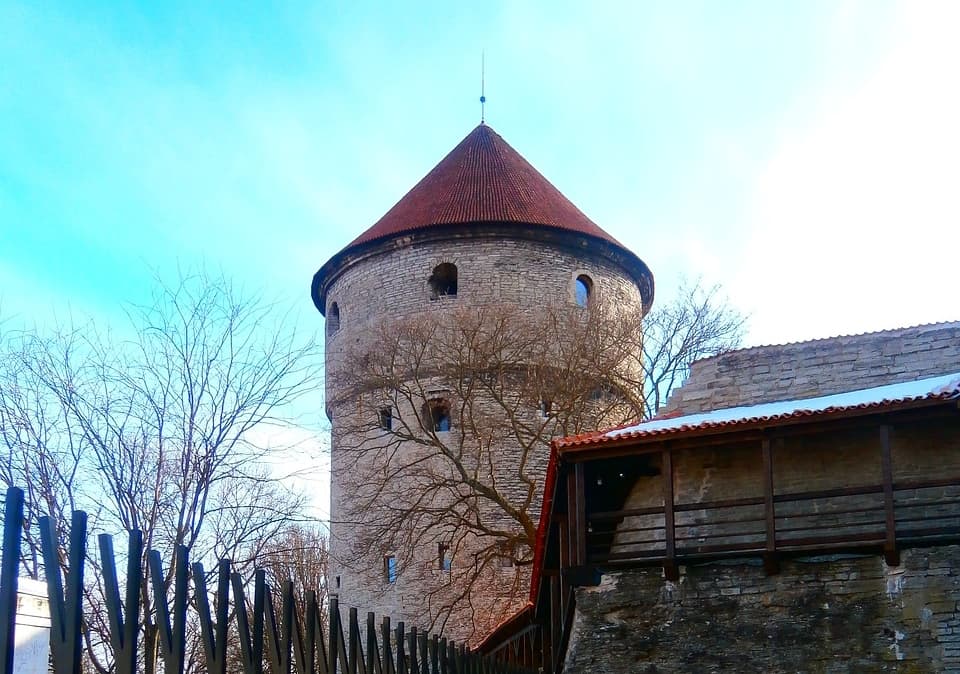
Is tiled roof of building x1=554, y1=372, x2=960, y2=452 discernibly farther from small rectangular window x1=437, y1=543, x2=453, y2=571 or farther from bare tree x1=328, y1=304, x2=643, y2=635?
small rectangular window x1=437, y1=543, x2=453, y2=571

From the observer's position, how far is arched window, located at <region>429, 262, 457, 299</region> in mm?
23031

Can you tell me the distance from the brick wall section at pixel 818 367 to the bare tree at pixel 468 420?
4625 millimetres

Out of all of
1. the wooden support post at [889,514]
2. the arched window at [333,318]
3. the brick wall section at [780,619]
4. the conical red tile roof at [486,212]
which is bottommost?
the brick wall section at [780,619]

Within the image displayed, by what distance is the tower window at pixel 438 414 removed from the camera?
2084 centimetres

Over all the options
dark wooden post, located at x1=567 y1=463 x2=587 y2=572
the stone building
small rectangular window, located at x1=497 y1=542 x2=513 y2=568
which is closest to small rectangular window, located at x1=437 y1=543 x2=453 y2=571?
small rectangular window, located at x1=497 y1=542 x2=513 y2=568

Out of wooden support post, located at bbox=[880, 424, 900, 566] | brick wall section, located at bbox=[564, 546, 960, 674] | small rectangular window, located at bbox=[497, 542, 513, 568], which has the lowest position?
brick wall section, located at bbox=[564, 546, 960, 674]

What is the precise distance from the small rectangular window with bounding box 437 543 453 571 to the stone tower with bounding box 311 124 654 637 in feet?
0.18

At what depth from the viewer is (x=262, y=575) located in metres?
4.63

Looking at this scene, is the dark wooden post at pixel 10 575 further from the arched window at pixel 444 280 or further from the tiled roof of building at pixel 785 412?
the arched window at pixel 444 280

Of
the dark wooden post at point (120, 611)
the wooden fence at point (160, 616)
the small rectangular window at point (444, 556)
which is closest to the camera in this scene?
the wooden fence at point (160, 616)

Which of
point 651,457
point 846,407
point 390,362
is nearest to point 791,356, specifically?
point 651,457

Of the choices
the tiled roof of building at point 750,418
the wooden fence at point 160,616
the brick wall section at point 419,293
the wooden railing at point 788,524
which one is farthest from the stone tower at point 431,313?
the wooden fence at point 160,616

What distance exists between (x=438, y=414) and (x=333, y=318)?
389 centimetres

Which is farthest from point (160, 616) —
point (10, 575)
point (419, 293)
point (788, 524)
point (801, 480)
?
point (419, 293)
